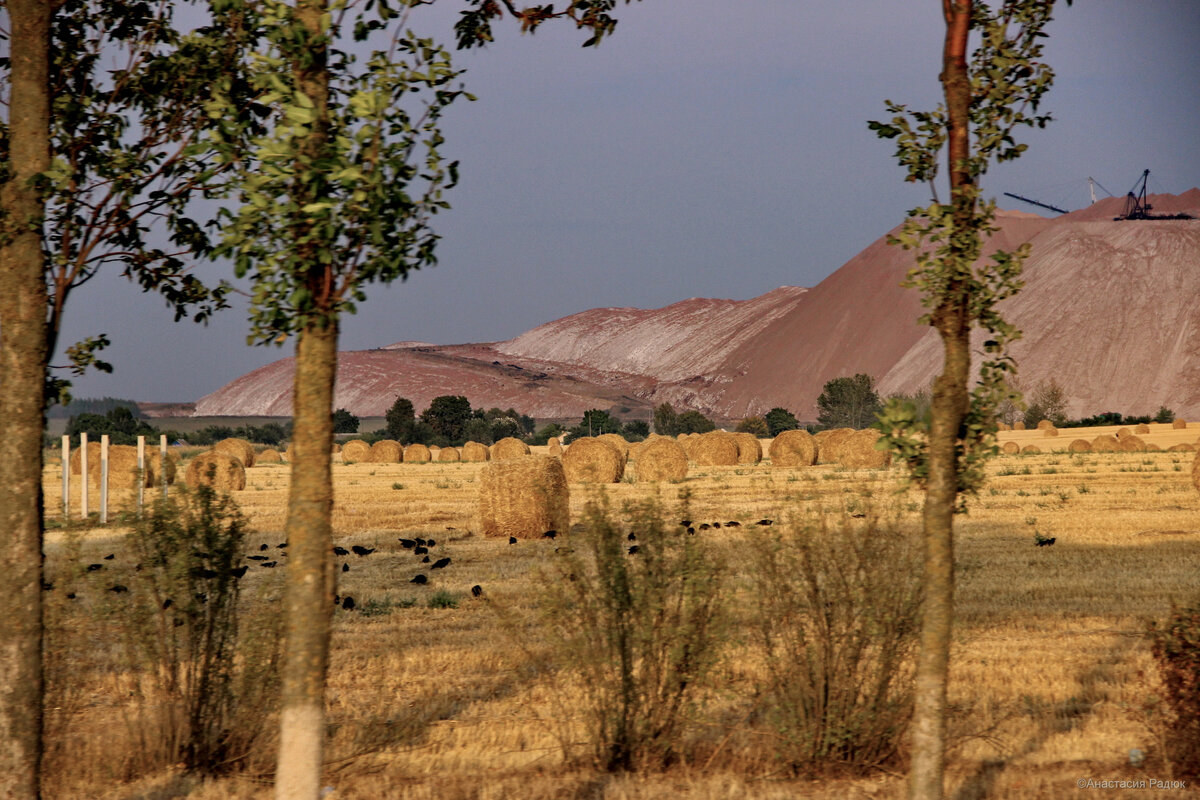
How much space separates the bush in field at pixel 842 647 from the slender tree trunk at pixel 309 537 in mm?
3051

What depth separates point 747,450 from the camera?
178 ft

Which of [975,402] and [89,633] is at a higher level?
[975,402]

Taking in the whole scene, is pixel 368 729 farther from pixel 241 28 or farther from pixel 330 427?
pixel 241 28

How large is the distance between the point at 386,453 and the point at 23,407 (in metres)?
61.4

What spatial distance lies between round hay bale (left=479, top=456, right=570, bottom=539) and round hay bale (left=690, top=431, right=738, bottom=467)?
31.0 m

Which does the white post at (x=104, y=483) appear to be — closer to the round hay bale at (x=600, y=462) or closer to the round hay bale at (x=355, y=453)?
the round hay bale at (x=600, y=462)

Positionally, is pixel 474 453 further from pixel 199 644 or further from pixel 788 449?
pixel 199 644

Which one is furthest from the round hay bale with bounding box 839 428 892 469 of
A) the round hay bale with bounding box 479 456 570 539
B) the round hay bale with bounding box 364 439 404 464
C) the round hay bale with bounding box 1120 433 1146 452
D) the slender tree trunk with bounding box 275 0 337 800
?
the slender tree trunk with bounding box 275 0 337 800

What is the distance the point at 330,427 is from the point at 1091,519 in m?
21.2

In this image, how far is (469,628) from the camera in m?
12.5

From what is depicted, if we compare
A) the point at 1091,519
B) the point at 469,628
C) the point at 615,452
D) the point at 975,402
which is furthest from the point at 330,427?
the point at 615,452

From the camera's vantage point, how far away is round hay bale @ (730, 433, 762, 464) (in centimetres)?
5412

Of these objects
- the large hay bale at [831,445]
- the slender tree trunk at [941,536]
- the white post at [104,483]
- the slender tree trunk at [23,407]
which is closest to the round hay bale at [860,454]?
the large hay bale at [831,445]

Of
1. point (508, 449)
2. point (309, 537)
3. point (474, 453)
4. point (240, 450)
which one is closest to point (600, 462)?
point (508, 449)
